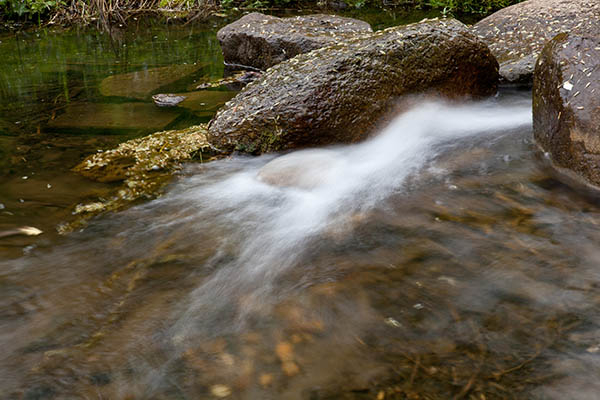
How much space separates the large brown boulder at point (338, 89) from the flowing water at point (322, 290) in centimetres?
52

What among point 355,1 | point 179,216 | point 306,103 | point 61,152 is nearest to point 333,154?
point 306,103

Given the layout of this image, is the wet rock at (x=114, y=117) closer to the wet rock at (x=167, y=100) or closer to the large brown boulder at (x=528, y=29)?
the wet rock at (x=167, y=100)

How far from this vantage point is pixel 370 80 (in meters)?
4.52

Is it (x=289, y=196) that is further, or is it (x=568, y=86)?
(x=289, y=196)

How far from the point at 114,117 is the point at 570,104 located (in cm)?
476

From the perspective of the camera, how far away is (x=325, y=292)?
8.29 ft

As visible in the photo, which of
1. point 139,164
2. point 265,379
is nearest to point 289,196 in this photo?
point 139,164

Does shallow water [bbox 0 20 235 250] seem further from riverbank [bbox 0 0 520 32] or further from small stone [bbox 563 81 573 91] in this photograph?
small stone [bbox 563 81 573 91]

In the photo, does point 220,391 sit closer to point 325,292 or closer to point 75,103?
point 325,292

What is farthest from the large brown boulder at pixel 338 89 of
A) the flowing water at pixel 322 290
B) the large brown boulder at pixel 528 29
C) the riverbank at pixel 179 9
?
the riverbank at pixel 179 9

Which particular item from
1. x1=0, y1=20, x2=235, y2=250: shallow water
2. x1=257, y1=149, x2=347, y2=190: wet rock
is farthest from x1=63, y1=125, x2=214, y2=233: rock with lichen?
x1=257, y1=149, x2=347, y2=190: wet rock

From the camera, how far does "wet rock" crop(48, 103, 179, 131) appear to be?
5.51 m

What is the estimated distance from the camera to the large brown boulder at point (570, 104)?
344 centimetres

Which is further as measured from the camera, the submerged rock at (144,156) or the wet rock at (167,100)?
the wet rock at (167,100)
